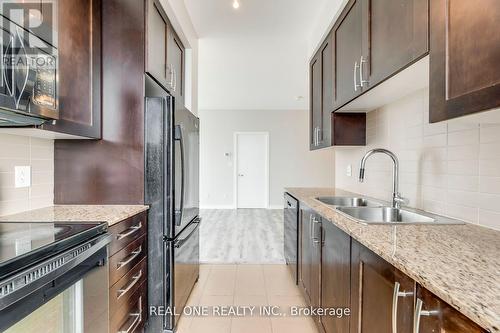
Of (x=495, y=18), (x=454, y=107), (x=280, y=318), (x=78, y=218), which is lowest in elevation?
(x=280, y=318)

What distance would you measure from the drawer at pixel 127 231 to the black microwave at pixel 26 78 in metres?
0.63

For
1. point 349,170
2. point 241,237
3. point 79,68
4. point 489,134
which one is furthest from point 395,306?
point 241,237

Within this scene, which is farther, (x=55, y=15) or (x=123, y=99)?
(x=123, y=99)

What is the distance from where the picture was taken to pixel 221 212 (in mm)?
6660

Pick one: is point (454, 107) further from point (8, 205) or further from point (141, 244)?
point (8, 205)

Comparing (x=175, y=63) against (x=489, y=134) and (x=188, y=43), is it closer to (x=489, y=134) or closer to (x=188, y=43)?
(x=188, y=43)

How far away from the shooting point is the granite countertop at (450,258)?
58 centimetres

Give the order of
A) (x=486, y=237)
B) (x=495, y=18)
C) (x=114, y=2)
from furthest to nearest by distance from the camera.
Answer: (x=114, y=2)
(x=486, y=237)
(x=495, y=18)

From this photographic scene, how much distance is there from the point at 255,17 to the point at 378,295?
2956 mm

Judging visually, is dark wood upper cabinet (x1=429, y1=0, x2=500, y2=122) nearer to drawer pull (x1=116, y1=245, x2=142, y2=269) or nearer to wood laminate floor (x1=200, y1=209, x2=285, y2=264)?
drawer pull (x1=116, y1=245, x2=142, y2=269)

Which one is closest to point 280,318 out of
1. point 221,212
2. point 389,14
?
point 389,14

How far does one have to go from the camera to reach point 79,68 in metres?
1.65

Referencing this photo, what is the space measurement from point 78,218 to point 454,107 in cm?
172

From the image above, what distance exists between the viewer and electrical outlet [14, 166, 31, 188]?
5.25 feet
